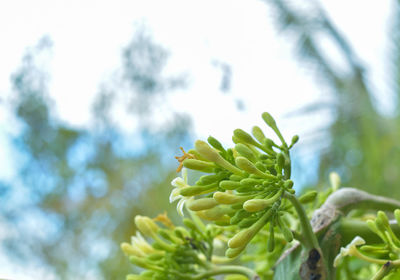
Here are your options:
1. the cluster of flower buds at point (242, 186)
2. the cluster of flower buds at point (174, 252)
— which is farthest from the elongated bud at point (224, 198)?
the cluster of flower buds at point (174, 252)

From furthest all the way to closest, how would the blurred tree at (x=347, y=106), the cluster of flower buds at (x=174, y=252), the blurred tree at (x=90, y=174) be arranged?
the blurred tree at (x=347, y=106) < the blurred tree at (x=90, y=174) < the cluster of flower buds at (x=174, y=252)

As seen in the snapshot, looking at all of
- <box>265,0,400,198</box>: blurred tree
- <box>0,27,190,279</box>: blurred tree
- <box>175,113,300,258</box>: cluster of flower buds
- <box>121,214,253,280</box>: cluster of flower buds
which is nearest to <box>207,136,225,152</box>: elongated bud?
<box>175,113,300,258</box>: cluster of flower buds

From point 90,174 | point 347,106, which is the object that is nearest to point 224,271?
point 90,174

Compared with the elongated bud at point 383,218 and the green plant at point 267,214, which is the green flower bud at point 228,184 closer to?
the green plant at point 267,214

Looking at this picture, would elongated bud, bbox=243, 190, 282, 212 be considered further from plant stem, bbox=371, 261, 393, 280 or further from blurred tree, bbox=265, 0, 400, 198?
blurred tree, bbox=265, 0, 400, 198

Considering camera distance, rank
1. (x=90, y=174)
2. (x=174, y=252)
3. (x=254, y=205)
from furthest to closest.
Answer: (x=90, y=174), (x=174, y=252), (x=254, y=205)

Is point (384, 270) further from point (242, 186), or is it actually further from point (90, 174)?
point (90, 174)

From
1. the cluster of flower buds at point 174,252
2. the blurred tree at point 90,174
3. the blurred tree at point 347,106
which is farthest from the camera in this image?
the blurred tree at point 347,106
